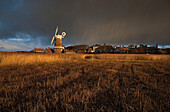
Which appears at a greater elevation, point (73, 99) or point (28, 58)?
point (28, 58)

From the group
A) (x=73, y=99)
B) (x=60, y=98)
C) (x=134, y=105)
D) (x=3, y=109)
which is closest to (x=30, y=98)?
(x=3, y=109)

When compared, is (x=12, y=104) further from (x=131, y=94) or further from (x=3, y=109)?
(x=131, y=94)

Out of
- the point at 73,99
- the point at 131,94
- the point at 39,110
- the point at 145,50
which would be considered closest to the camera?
the point at 39,110

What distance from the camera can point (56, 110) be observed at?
1.44m

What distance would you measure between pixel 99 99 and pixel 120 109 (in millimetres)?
484

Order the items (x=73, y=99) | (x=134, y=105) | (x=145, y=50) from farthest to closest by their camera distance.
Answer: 1. (x=145, y=50)
2. (x=73, y=99)
3. (x=134, y=105)

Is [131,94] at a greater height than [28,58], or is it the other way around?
[28,58]

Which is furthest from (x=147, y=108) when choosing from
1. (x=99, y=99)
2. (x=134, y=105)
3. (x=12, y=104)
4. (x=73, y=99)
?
(x=12, y=104)

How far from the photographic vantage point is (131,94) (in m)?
2.03

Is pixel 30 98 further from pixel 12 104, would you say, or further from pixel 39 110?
pixel 39 110

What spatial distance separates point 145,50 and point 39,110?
6815cm

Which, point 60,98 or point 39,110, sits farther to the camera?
point 60,98

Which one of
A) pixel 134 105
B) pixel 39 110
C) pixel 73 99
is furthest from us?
pixel 73 99

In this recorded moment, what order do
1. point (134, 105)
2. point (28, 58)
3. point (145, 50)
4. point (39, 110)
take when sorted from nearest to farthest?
point (39, 110) < point (134, 105) < point (28, 58) < point (145, 50)
